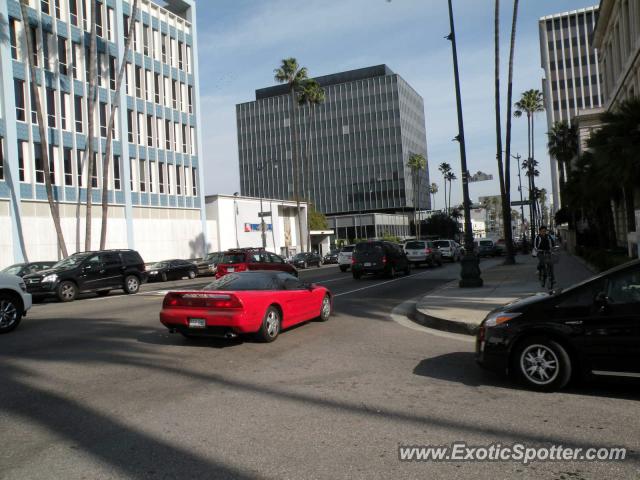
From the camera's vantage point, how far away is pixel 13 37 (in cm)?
3338

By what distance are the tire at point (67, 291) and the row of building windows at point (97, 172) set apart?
1790 centimetres

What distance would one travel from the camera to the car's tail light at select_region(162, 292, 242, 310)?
8.76 meters

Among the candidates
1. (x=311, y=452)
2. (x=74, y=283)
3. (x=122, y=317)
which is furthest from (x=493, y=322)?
(x=74, y=283)

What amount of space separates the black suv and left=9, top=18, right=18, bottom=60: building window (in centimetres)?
2023

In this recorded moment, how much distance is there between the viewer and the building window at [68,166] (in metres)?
36.7

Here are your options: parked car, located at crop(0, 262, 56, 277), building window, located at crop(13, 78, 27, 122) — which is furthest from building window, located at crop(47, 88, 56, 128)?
parked car, located at crop(0, 262, 56, 277)

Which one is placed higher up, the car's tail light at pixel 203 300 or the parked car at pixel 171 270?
the car's tail light at pixel 203 300

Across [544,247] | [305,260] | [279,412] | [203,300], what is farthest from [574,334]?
[305,260]

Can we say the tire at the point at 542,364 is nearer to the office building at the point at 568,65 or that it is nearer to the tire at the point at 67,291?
the tire at the point at 67,291

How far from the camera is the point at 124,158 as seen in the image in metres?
42.0

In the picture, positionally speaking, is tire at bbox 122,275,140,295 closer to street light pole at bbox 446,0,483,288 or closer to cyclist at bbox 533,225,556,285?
street light pole at bbox 446,0,483,288

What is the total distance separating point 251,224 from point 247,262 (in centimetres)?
3500

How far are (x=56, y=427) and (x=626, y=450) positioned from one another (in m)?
4.96

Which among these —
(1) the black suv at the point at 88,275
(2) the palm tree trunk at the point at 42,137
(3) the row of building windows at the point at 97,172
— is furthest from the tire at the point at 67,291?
(3) the row of building windows at the point at 97,172
